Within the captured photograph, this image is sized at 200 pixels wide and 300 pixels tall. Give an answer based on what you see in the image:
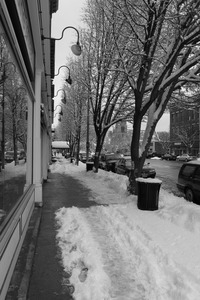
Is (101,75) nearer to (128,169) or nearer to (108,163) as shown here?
(128,169)

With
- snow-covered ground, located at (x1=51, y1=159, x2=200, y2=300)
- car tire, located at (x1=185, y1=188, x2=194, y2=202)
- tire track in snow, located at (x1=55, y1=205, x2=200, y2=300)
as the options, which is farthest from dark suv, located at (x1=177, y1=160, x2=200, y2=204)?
tire track in snow, located at (x1=55, y1=205, x2=200, y2=300)

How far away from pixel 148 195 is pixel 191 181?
3.15m

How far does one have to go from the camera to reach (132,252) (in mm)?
4961

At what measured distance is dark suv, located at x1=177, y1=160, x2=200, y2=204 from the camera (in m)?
10.3

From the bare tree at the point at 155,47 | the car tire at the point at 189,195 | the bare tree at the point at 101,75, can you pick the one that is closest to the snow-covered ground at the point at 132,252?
the car tire at the point at 189,195

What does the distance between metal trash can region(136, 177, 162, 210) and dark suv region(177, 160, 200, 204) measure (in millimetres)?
2557

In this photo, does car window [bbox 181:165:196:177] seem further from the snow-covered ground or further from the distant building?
the distant building

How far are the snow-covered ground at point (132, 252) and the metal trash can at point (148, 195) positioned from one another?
0.82 ft

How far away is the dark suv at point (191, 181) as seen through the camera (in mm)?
10312

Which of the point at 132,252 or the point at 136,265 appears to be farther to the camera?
the point at 132,252

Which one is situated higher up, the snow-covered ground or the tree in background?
the tree in background

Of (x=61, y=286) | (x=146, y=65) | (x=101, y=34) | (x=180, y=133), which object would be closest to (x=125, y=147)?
(x=180, y=133)

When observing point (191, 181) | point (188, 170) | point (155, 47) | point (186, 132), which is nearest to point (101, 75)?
point (155, 47)

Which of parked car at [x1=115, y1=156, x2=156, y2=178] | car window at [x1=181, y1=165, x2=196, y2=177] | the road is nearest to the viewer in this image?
car window at [x1=181, y1=165, x2=196, y2=177]
